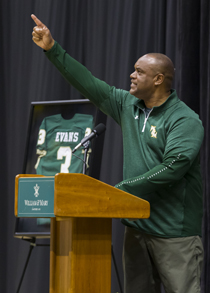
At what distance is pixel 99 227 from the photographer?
1.91 metres

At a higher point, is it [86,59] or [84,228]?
[86,59]

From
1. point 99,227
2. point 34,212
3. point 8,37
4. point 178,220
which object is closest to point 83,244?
point 99,227

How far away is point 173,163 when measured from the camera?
6.84ft

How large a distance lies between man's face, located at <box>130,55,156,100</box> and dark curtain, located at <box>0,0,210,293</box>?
3.40 ft

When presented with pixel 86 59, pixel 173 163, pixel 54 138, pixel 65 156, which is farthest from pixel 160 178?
pixel 86 59

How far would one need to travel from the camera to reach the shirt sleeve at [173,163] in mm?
2064

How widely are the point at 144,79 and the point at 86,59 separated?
74.6 inches

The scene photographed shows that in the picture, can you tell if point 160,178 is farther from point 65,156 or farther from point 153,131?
point 65,156

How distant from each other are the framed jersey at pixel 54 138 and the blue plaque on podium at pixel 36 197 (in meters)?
1.29

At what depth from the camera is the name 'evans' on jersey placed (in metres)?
3.33

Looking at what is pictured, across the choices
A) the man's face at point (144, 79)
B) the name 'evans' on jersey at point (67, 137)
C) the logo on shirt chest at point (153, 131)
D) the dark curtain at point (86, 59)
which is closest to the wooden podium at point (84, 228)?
the logo on shirt chest at point (153, 131)

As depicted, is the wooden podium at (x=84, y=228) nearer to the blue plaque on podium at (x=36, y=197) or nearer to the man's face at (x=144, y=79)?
the blue plaque on podium at (x=36, y=197)

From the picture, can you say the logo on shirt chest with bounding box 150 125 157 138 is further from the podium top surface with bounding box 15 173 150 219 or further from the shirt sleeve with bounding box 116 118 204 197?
the podium top surface with bounding box 15 173 150 219

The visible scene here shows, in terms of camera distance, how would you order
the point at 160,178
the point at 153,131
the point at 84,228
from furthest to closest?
the point at 153,131 → the point at 160,178 → the point at 84,228
